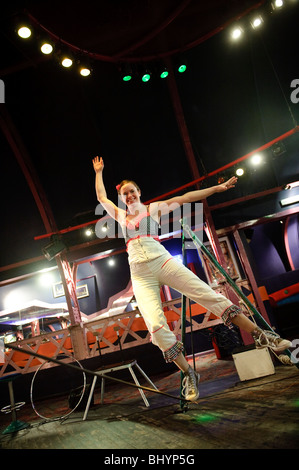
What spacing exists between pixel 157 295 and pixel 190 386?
84 cm

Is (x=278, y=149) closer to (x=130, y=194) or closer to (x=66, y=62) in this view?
(x=66, y=62)

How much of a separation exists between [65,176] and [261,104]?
608cm

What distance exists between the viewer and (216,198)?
816 cm

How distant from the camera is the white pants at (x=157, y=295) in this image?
93.6 inches

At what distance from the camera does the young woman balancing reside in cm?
237

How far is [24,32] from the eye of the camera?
4875mm

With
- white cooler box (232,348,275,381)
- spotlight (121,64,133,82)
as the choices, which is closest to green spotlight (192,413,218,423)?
white cooler box (232,348,275,381)

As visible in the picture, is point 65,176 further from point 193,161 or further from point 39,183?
point 193,161

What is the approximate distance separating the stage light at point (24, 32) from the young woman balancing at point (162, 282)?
3927 mm

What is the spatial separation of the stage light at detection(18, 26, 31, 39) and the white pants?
4831 mm

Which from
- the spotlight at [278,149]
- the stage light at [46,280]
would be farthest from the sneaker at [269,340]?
the stage light at [46,280]

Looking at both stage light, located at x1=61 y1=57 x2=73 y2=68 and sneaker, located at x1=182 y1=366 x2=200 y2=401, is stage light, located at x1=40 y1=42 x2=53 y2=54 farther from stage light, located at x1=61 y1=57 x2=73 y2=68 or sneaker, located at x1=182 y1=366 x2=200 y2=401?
sneaker, located at x1=182 y1=366 x2=200 y2=401


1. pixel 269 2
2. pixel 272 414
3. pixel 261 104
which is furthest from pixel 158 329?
pixel 261 104

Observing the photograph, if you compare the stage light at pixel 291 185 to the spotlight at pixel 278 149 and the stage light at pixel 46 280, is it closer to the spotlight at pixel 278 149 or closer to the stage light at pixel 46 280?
the spotlight at pixel 278 149
